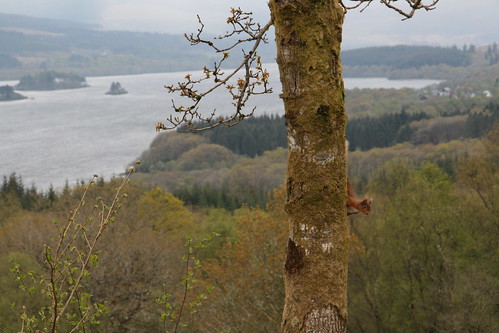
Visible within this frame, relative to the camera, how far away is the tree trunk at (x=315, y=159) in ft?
→ 10.8

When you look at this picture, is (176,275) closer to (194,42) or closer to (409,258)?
(409,258)

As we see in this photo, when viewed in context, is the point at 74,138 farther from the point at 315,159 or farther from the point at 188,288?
the point at 315,159

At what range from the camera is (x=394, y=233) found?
913 inches

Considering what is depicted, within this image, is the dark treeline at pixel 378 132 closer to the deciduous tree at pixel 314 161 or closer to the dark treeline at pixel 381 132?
the dark treeline at pixel 381 132

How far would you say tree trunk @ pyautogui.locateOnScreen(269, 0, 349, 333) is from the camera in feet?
10.8

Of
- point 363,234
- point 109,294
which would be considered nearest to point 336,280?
point 109,294

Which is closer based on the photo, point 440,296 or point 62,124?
point 440,296

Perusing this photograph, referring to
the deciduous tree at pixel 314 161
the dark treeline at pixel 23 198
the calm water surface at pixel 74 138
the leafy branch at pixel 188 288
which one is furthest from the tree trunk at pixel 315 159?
the calm water surface at pixel 74 138

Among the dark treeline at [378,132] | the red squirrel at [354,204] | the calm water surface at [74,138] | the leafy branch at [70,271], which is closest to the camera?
the leafy branch at [70,271]

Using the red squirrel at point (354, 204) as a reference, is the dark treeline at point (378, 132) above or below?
below

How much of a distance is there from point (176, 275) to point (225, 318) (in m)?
5.55

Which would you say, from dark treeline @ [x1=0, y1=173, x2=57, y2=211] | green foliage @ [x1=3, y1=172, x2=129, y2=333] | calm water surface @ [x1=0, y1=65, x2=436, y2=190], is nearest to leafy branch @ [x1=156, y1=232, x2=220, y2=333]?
green foliage @ [x1=3, y1=172, x2=129, y2=333]

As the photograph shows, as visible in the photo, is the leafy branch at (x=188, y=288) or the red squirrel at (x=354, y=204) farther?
the leafy branch at (x=188, y=288)

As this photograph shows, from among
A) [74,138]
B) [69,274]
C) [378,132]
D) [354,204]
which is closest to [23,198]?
[69,274]
